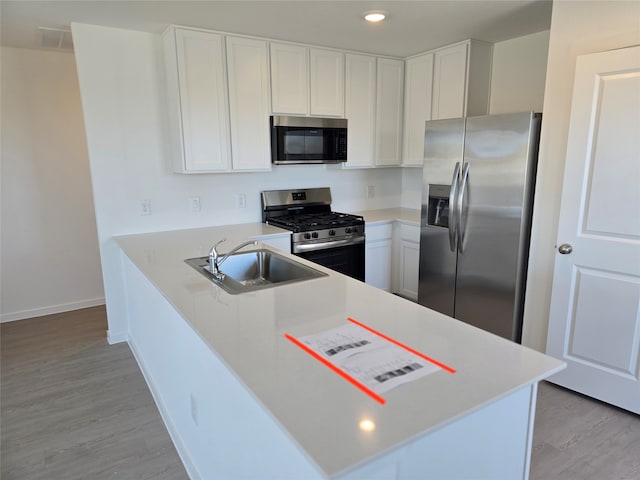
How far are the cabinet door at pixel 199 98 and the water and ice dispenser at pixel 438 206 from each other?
1.71m

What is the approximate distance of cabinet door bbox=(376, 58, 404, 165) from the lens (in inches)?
156

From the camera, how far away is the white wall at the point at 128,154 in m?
2.99

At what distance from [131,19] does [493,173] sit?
106 inches

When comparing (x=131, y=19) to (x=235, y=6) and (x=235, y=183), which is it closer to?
(x=235, y=6)

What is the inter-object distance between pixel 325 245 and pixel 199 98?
4.95 ft

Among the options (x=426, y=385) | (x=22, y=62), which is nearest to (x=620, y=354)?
(x=426, y=385)

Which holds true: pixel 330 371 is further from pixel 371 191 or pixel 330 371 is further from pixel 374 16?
pixel 371 191

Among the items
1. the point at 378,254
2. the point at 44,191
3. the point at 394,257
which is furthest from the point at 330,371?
the point at 44,191

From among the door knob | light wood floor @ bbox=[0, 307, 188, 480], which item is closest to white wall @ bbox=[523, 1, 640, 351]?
the door knob

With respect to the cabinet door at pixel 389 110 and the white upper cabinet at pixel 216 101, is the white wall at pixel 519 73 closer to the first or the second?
the cabinet door at pixel 389 110

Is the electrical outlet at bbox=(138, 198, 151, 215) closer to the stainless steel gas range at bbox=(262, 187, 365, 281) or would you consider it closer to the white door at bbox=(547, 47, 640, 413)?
the stainless steel gas range at bbox=(262, 187, 365, 281)

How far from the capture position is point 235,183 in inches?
145

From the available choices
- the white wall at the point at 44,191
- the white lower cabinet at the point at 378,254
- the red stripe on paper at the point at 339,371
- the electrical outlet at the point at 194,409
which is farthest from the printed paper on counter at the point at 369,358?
the white wall at the point at 44,191

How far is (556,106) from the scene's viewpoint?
8.27 feet
